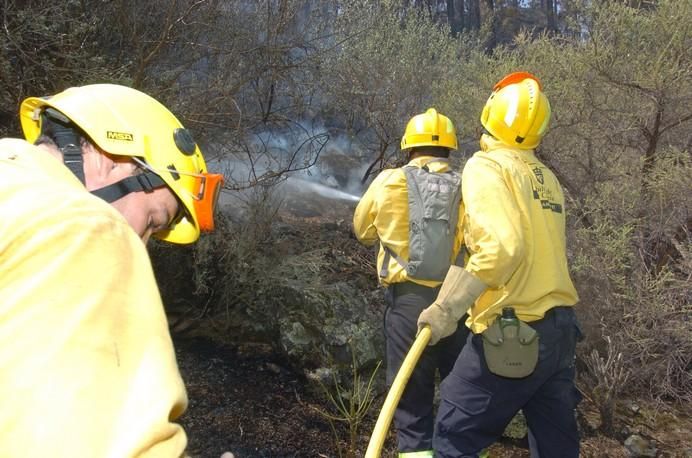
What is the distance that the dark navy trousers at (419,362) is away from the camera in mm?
3176

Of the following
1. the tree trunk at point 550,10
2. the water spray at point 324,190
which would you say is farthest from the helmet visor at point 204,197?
the tree trunk at point 550,10

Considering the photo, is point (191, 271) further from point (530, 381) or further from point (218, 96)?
point (530, 381)

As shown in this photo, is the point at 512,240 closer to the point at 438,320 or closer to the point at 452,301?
the point at 452,301

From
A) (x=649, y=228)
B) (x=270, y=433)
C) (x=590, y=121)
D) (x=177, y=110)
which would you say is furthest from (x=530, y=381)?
(x=590, y=121)

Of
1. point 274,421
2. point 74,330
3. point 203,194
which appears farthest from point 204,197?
point 274,421

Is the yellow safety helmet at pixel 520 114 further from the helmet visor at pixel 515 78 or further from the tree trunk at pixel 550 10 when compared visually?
the tree trunk at pixel 550 10

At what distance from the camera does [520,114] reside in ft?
8.47

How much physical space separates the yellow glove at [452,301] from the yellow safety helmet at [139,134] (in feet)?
4.46

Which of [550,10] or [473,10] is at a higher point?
[473,10]

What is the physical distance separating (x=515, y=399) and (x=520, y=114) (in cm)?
134

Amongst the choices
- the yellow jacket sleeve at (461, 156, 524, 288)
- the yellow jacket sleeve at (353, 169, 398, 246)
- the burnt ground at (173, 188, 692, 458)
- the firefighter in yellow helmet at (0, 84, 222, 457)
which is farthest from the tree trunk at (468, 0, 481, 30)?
the firefighter in yellow helmet at (0, 84, 222, 457)

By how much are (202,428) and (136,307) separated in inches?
140

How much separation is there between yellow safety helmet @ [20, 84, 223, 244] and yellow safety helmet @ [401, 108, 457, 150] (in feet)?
7.20

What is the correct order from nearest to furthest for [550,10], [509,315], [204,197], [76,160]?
[76,160] → [204,197] → [509,315] → [550,10]
